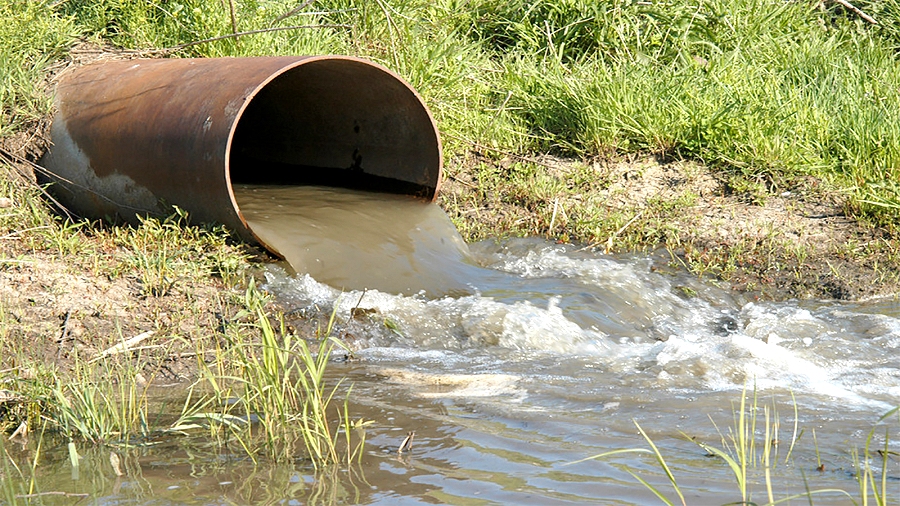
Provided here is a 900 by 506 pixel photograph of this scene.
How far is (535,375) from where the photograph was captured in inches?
139

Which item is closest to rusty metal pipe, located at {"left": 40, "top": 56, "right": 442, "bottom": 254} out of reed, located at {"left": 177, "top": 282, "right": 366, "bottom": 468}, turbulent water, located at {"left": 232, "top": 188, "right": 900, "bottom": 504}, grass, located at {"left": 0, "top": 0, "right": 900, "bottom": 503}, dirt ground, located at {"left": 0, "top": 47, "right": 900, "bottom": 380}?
grass, located at {"left": 0, "top": 0, "right": 900, "bottom": 503}

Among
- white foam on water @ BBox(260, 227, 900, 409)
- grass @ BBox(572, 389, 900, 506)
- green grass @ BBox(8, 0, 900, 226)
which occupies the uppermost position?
green grass @ BBox(8, 0, 900, 226)

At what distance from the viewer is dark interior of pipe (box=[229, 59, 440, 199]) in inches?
216

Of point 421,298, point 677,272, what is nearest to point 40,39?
point 421,298

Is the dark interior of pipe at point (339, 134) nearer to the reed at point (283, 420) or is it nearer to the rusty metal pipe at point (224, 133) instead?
the rusty metal pipe at point (224, 133)

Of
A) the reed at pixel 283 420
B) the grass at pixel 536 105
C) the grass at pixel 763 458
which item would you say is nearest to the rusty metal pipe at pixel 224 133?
the grass at pixel 536 105

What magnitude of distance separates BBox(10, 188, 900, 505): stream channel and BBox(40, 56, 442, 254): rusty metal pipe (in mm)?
318

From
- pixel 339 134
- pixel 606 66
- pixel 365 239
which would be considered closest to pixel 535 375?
pixel 365 239

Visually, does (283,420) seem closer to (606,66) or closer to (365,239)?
(365,239)

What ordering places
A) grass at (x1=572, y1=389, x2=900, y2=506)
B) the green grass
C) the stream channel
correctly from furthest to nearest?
the green grass → the stream channel → grass at (x1=572, y1=389, x2=900, y2=506)

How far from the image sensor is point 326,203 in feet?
17.9

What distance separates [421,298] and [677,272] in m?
1.51

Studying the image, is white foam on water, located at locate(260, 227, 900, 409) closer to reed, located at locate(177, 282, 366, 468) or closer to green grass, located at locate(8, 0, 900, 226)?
reed, located at locate(177, 282, 366, 468)

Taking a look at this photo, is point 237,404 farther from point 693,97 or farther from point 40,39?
point 693,97
